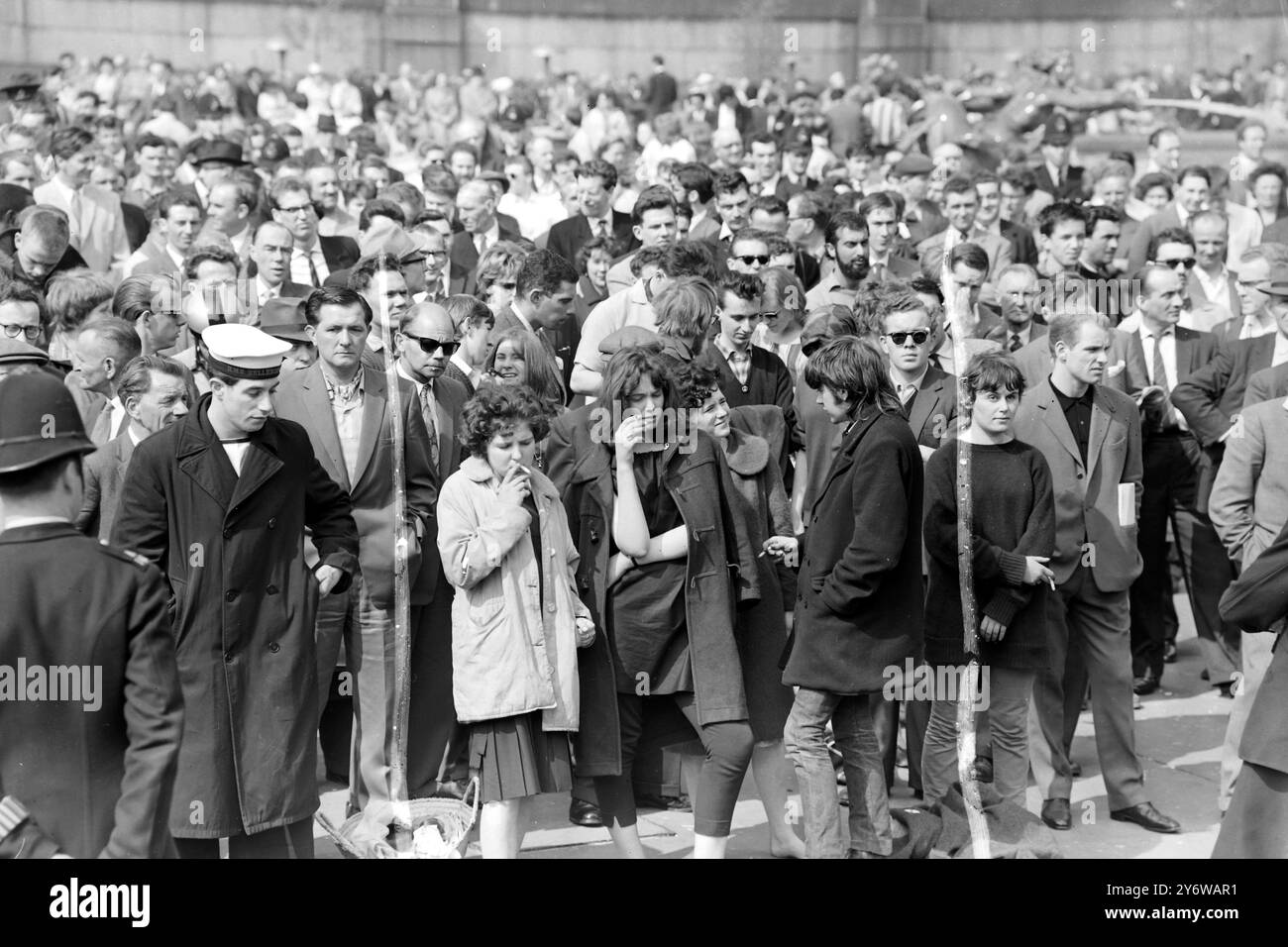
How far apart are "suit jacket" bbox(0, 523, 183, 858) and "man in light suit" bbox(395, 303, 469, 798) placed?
2.64 metres

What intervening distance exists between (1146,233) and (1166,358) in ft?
9.02

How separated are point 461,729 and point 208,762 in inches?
77.7

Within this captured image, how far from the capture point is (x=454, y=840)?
6676 millimetres

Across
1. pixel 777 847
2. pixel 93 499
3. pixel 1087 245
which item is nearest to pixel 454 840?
pixel 777 847

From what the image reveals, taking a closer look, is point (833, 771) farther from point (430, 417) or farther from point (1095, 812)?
point (430, 417)

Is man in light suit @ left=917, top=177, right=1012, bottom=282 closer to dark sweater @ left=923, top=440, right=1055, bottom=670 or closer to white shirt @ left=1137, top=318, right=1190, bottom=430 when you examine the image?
white shirt @ left=1137, top=318, right=1190, bottom=430

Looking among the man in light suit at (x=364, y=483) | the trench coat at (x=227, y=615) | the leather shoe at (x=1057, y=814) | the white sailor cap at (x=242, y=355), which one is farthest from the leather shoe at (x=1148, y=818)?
the white sailor cap at (x=242, y=355)

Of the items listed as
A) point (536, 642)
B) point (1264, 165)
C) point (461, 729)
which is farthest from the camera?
point (1264, 165)

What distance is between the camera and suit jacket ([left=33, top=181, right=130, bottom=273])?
11.7 m

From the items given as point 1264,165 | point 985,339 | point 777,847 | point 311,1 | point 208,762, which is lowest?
point 777,847

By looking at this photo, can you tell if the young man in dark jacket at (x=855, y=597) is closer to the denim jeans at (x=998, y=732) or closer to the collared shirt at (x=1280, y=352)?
the denim jeans at (x=998, y=732)

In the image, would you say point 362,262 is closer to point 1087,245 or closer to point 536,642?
point 536,642

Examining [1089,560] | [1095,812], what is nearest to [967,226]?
[1089,560]

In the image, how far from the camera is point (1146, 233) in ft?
40.0
